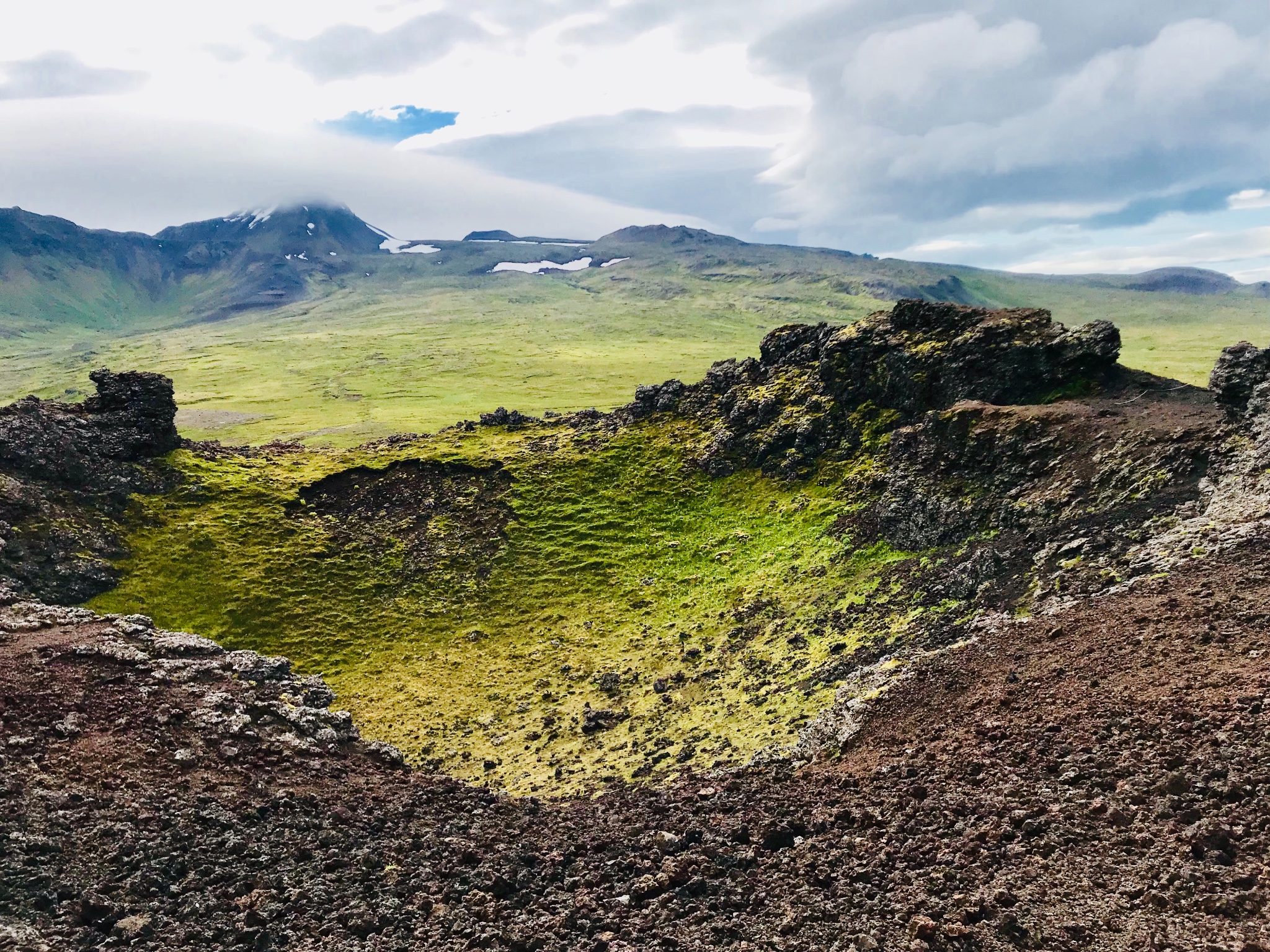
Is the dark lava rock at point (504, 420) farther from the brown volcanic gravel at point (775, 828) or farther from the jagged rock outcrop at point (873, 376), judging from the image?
the brown volcanic gravel at point (775, 828)

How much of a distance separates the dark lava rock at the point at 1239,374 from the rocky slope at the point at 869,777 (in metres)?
0.15

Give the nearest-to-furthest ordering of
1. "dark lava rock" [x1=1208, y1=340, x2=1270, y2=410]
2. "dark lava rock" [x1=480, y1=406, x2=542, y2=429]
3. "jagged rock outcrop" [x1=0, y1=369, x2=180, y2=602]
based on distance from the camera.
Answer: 1. "dark lava rock" [x1=1208, y1=340, x2=1270, y2=410]
2. "jagged rock outcrop" [x1=0, y1=369, x2=180, y2=602]
3. "dark lava rock" [x1=480, y1=406, x2=542, y2=429]

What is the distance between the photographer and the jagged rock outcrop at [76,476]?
4206 cm

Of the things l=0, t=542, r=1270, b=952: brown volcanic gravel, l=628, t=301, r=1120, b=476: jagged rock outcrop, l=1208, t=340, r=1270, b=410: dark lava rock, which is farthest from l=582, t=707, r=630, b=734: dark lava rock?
l=1208, t=340, r=1270, b=410: dark lava rock

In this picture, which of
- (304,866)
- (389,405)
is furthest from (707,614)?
(389,405)

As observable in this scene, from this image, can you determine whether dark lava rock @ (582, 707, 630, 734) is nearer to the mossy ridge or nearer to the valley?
the valley

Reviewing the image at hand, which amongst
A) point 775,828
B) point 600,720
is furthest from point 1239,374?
point 600,720

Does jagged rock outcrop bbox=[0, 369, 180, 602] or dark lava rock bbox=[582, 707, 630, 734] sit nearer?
dark lava rock bbox=[582, 707, 630, 734]

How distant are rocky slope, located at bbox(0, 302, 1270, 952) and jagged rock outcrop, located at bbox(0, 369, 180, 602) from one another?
30.7 feet

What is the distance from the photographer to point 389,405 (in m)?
156

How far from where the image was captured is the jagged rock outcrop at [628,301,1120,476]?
45.0 meters

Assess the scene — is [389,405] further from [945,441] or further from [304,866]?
[304,866]

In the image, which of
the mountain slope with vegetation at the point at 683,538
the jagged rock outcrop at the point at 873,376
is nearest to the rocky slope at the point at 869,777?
the mountain slope with vegetation at the point at 683,538

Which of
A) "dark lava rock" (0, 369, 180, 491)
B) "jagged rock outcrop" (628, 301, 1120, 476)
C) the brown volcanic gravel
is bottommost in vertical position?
the brown volcanic gravel
